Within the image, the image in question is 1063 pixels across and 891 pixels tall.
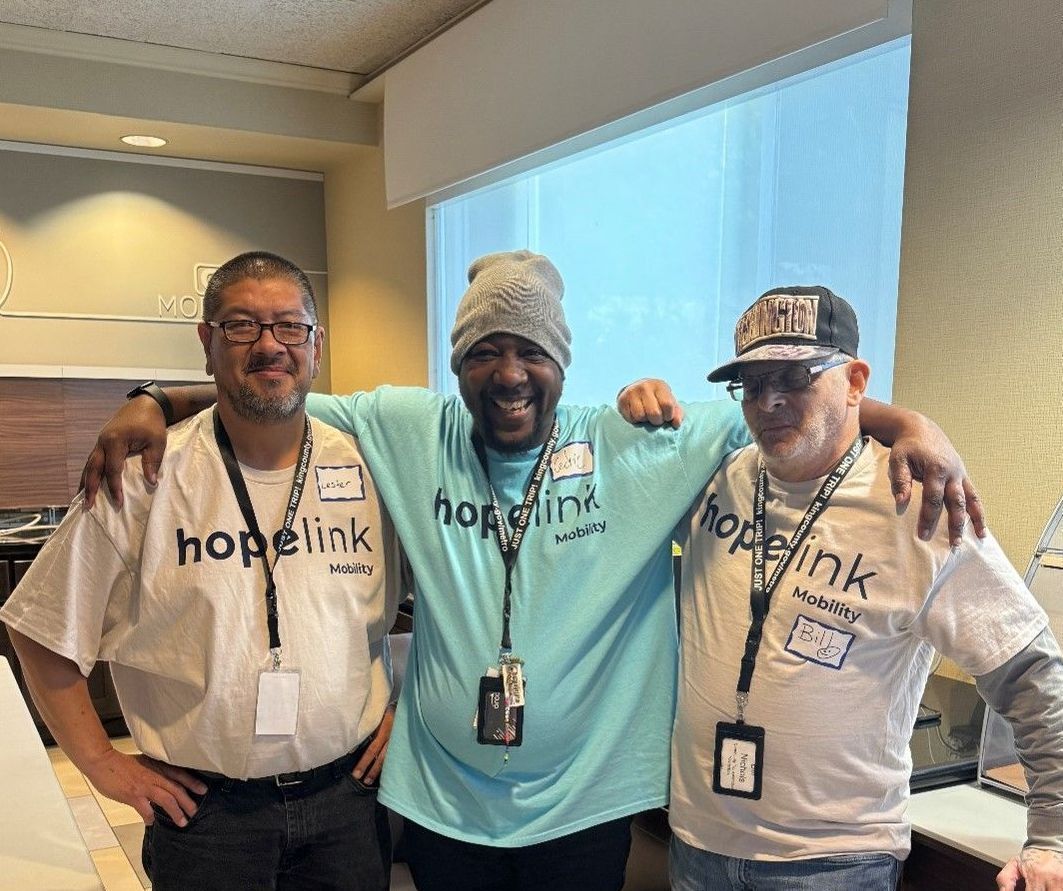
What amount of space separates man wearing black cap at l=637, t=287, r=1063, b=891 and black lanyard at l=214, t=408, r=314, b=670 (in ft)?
2.25

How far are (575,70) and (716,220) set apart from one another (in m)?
0.73

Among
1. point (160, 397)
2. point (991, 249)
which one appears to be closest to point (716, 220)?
point (991, 249)

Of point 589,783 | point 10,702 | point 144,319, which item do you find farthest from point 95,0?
point 589,783

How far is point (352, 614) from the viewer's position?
5.07ft

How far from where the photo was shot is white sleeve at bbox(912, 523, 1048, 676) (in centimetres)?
128

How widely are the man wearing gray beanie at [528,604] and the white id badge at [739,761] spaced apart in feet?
0.52

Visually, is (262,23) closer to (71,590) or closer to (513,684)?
(71,590)

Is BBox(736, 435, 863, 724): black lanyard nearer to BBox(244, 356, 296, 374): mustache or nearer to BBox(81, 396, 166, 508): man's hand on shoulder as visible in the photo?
BBox(244, 356, 296, 374): mustache

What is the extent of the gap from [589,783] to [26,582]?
98 cm

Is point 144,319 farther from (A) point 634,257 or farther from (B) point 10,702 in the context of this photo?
(B) point 10,702

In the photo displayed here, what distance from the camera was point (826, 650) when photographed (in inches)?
52.5

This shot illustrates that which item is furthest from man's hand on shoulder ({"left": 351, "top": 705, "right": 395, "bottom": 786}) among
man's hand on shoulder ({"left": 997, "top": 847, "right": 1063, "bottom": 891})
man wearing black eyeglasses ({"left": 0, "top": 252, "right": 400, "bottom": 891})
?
man's hand on shoulder ({"left": 997, "top": 847, "right": 1063, "bottom": 891})

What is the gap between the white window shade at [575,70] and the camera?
229cm

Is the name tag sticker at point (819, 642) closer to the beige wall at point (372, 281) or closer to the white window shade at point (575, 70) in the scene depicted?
the white window shade at point (575, 70)
